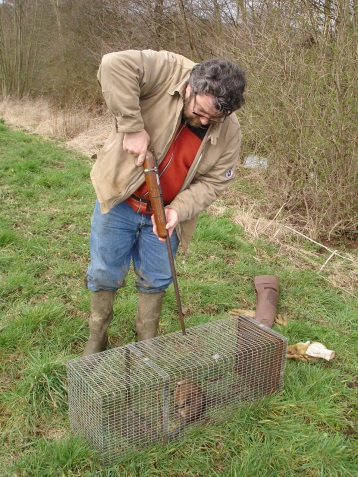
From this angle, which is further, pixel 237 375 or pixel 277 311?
pixel 277 311

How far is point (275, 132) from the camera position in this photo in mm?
6562

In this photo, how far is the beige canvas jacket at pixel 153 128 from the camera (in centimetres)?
252

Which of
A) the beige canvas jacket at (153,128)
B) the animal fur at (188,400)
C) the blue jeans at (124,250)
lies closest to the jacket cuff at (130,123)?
the beige canvas jacket at (153,128)

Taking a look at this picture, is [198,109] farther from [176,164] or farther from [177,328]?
[177,328]

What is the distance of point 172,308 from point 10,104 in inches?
702

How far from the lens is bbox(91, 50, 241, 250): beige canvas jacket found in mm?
2523

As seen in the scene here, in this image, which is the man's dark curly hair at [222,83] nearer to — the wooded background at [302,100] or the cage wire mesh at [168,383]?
the cage wire mesh at [168,383]

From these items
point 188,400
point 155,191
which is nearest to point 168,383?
point 188,400

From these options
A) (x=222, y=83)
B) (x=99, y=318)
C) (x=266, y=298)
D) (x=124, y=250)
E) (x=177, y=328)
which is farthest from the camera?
(x=266, y=298)

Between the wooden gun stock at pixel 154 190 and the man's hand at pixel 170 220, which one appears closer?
the wooden gun stock at pixel 154 190

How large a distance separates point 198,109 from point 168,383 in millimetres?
1535

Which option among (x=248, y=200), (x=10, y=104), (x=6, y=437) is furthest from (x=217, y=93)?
(x=10, y=104)

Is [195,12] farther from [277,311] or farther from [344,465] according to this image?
[344,465]

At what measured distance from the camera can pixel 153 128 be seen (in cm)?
273
